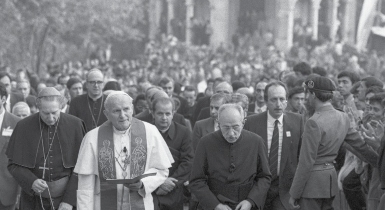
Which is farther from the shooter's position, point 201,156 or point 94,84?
point 94,84

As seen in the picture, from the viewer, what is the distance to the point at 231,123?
7023 millimetres

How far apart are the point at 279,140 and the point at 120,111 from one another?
213 centimetres

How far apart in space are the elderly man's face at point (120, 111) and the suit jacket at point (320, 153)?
71.5 inches

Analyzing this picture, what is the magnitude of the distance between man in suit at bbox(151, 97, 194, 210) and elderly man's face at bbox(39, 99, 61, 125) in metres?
1.37

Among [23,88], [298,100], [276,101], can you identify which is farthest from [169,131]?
[23,88]

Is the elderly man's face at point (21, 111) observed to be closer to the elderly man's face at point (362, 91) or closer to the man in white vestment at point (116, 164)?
the man in white vestment at point (116, 164)

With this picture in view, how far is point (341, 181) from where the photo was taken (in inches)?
392

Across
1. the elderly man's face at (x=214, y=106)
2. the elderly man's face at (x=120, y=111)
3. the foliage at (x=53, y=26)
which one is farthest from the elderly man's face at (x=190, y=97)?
the foliage at (x=53, y=26)

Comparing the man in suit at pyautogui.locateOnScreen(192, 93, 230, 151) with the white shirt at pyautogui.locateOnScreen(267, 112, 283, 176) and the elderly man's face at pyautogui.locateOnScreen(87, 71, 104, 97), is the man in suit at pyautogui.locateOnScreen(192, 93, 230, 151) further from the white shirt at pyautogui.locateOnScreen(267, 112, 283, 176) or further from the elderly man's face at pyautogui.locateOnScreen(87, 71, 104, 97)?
the elderly man's face at pyautogui.locateOnScreen(87, 71, 104, 97)

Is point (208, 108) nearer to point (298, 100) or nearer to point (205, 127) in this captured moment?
point (298, 100)

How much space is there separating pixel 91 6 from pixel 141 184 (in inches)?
872

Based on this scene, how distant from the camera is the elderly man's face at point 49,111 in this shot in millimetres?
7730

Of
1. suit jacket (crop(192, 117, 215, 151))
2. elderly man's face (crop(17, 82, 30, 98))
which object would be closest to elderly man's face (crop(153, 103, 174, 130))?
suit jacket (crop(192, 117, 215, 151))

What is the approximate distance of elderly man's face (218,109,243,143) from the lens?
23.0 ft
